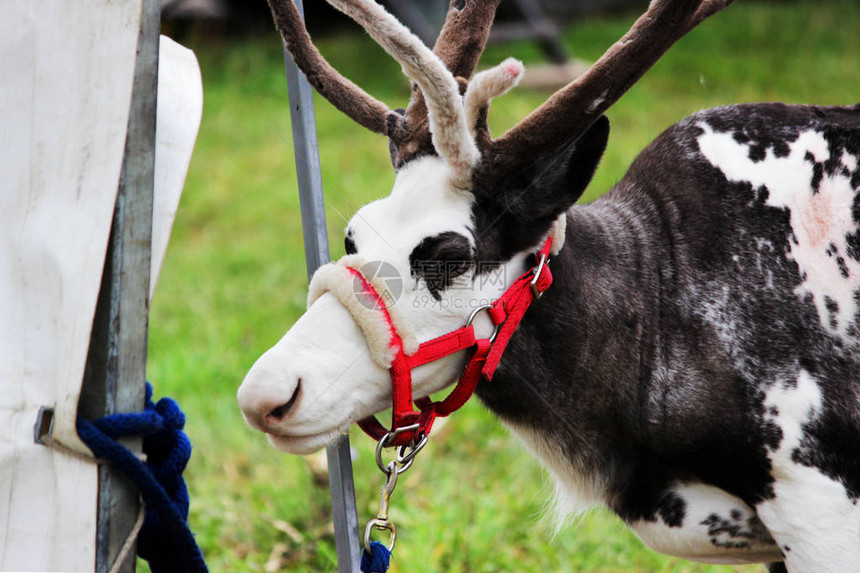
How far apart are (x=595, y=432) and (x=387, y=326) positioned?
2.17ft

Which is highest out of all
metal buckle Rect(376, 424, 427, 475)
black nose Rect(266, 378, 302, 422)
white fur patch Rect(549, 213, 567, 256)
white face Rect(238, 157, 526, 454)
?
white fur patch Rect(549, 213, 567, 256)

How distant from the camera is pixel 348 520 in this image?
192 cm

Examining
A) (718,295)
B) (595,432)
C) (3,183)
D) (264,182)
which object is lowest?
(264,182)

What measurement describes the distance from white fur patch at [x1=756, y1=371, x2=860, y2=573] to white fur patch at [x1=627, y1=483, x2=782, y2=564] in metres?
0.10

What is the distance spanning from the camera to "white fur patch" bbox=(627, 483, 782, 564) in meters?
2.14

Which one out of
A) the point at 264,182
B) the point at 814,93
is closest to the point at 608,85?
the point at 264,182

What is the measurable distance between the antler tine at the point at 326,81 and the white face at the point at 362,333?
163 millimetres

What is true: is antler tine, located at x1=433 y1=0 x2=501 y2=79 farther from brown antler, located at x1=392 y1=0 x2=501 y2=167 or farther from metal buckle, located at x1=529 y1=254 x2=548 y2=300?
metal buckle, located at x1=529 y1=254 x2=548 y2=300

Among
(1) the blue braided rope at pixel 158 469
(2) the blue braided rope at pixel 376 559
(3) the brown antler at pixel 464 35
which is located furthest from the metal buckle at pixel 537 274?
(1) the blue braided rope at pixel 158 469

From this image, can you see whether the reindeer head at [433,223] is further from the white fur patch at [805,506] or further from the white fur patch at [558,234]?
the white fur patch at [805,506]

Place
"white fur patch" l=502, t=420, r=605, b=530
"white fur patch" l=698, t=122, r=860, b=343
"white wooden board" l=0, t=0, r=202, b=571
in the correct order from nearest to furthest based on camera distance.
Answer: "white wooden board" l=0, t=0, r=202, b=571
"white fur patch" l=698, t=122, r=860, b=343
"white fur patch" l=502, t=420, r=605, b=530

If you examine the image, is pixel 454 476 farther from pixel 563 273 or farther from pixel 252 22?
pixel 252 22

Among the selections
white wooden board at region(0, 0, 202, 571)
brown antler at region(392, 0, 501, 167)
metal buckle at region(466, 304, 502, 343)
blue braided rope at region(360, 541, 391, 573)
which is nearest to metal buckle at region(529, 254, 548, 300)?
metal buckle at region(466, 304, 502, 343)

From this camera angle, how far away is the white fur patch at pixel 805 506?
200cm
